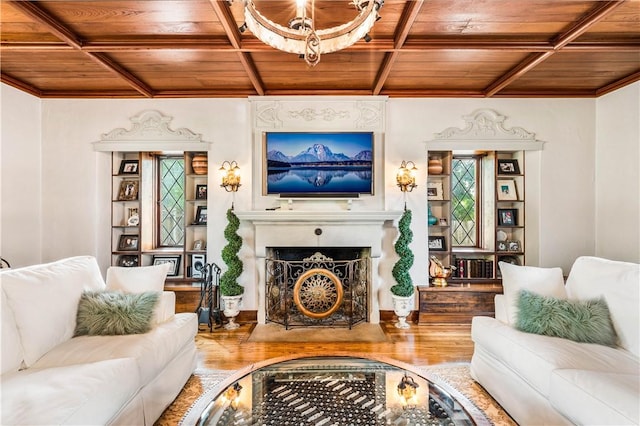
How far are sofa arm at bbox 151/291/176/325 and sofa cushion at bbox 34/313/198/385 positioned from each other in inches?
3.2

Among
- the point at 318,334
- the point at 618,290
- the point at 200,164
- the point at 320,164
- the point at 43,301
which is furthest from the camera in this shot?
the point at 200,164

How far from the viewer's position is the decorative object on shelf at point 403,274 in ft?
11.6

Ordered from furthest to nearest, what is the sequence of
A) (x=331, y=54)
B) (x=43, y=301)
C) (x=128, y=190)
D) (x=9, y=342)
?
(x=128, y=190) → (x=331, y=54) → (x=43, y=301) → (x=9, y=342)

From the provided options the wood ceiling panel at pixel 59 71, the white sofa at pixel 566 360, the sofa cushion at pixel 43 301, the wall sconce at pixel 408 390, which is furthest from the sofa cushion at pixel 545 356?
the wood ceiling panel at pixel 59 71

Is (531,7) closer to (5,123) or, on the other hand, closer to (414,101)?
(414,101)

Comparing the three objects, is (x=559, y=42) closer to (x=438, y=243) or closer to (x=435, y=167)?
(x=435, y=167)

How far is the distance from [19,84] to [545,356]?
17.5ft

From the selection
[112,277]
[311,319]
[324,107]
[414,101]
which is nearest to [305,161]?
[324,107]

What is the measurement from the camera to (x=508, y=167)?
407 centimetres

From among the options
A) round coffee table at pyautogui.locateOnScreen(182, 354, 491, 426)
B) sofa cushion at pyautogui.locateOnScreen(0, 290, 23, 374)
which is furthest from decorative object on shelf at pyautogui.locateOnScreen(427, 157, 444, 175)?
sofa cushion at pyautogui.locateOnScreen(0, 290, 23, 374)

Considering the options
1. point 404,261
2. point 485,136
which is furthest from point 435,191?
point 404,261

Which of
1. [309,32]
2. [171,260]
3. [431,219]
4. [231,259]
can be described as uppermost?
[309,32]

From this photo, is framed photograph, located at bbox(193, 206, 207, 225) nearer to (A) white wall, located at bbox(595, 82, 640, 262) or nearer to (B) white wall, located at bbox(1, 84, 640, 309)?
(B) white wall, located at bbox(1, 84, 640, 309)

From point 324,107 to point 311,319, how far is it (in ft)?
8.13
